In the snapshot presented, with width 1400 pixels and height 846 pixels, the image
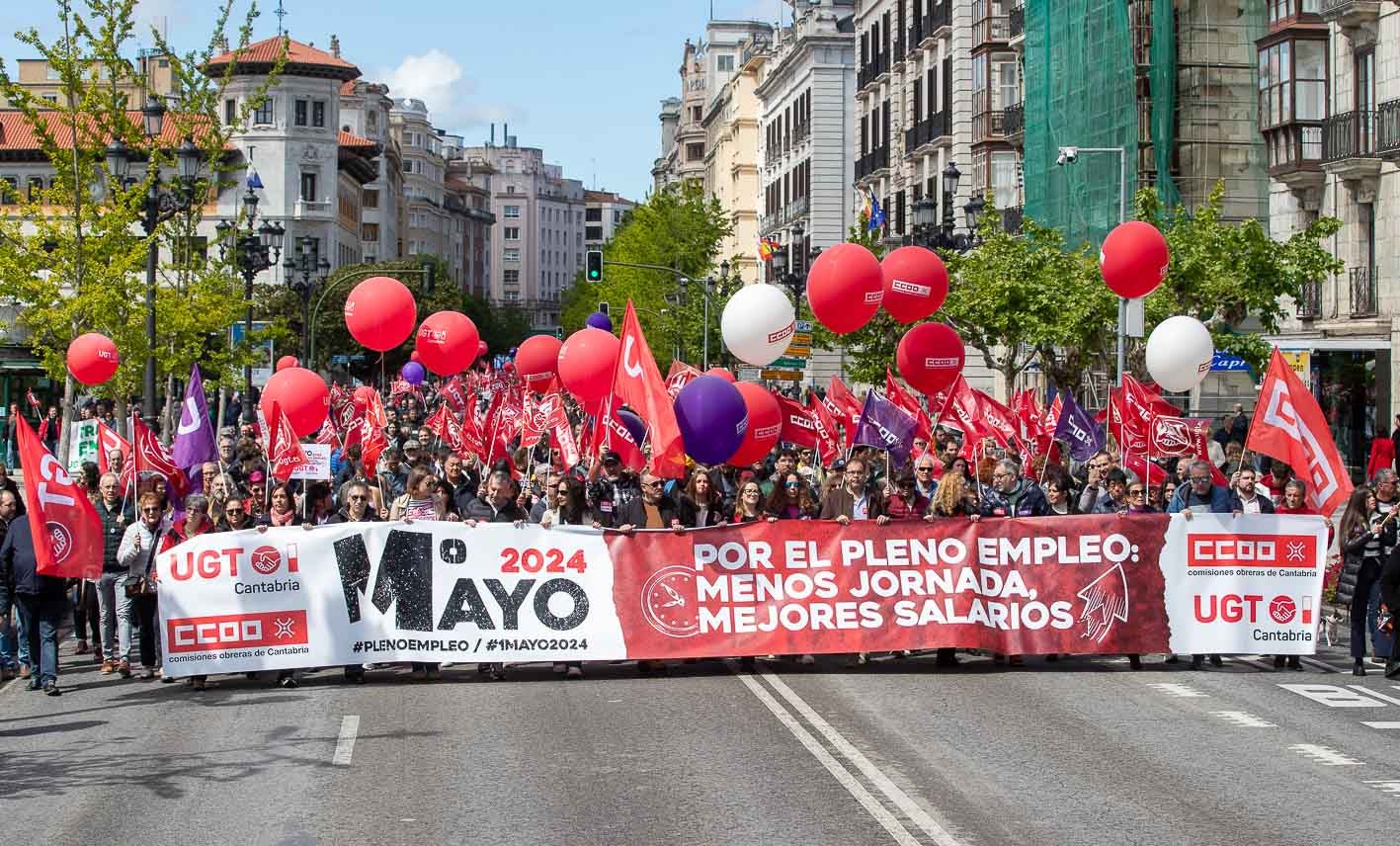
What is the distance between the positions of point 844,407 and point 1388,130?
52.3ft

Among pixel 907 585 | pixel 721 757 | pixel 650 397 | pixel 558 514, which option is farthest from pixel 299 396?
pixel 721 757

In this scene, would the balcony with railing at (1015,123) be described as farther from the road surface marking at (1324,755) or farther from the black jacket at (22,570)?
the road surface marking at (1324,755)

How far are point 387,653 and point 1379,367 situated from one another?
2651cm

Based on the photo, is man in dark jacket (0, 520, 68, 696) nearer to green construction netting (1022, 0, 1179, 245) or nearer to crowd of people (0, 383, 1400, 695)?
crowd of people (0, 383, 1400, 695)

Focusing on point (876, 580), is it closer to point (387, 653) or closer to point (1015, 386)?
point (387, 653)

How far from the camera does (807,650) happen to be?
15.0m

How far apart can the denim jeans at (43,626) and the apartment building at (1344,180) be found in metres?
26.7

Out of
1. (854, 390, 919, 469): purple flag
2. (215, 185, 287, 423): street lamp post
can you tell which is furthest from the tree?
(854, 390, 919, 469): purple flag

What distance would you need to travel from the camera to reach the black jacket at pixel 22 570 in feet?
48.2

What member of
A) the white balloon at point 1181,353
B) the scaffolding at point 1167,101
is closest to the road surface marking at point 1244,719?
the white balloon at point 1181,353

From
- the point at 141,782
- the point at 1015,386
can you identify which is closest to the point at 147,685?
the point at 141,782

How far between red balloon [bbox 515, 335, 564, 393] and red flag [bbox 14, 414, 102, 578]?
1432cm

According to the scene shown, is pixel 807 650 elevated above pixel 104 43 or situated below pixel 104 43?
below

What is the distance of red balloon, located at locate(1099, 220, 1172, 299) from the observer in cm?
2256
